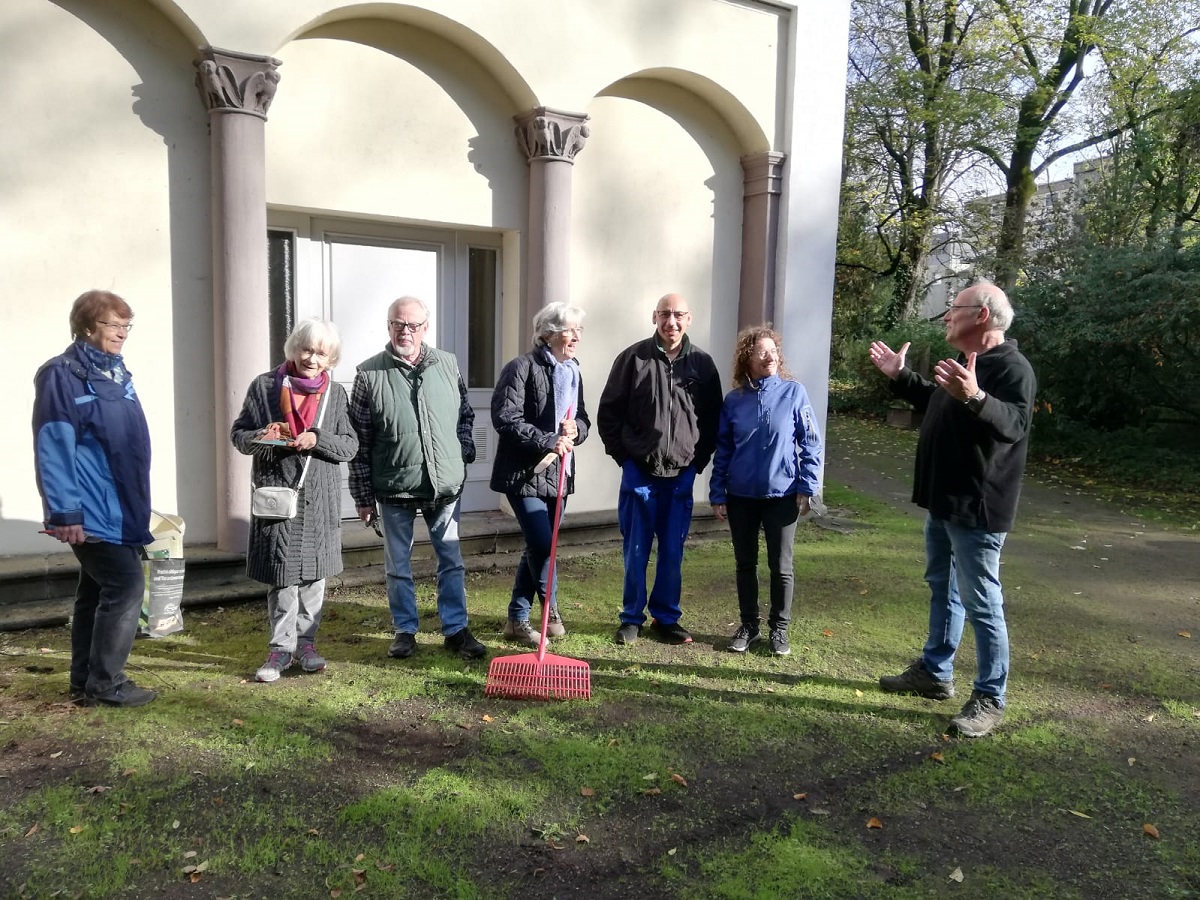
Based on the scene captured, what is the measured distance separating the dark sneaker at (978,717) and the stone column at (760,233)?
449 cm

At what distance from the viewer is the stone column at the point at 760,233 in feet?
25.4

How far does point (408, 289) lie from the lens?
6.95 meters

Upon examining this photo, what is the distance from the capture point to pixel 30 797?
3236 mm

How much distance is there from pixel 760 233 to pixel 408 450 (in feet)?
14.9

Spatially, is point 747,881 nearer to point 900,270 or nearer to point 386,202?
point 386,202

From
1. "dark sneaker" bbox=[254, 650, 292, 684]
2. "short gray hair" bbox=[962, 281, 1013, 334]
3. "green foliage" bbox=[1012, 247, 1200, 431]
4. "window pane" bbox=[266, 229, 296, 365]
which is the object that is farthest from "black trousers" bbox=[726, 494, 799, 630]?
"green foliage" bbox=[1012, 247, 1200, 431]

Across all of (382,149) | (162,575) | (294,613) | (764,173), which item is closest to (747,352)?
(294,613)

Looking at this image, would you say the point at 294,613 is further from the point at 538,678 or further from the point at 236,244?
the point at 236,244

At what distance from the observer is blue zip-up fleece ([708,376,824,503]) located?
4.66 meters

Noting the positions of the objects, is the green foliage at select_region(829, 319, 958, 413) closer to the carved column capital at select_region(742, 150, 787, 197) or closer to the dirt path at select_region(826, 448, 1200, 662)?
the dirt path at select_region(826, 448, 1200, 662)

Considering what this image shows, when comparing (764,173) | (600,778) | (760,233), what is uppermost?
(764,173)

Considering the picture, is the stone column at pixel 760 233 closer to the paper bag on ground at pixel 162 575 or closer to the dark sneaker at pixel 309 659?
the dark sneaker at pixel 309 659

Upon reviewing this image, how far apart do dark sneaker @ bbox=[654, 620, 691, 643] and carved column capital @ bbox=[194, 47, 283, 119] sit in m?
4.03

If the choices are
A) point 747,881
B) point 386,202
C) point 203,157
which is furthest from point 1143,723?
point 203,157
